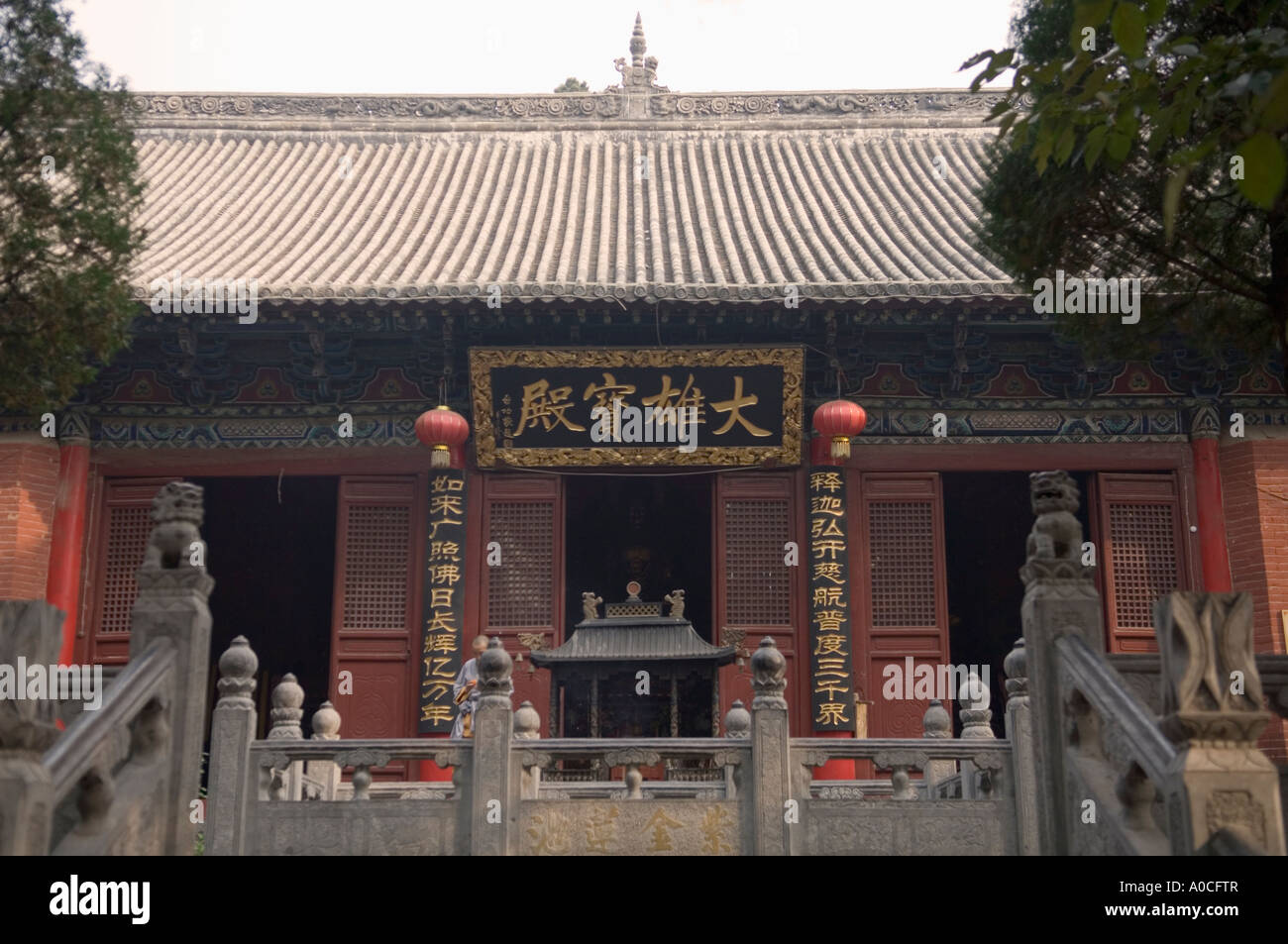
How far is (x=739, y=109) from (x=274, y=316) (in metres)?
8.55

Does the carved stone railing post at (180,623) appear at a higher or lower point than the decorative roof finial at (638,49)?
lower

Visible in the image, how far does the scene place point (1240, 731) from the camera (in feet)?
15.3

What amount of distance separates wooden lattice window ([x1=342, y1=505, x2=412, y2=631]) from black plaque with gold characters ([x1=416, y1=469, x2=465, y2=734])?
1.08 ft

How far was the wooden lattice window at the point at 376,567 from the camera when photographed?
1283cm

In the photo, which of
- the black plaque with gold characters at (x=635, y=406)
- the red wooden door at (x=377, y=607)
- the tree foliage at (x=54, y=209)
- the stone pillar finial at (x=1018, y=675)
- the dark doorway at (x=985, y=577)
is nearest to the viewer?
the tree foliage at (x=54, y=209)

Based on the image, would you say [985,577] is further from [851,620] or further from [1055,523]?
[1055,523]

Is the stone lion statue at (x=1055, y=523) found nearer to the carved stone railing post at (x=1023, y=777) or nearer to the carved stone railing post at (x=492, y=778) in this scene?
the carved stone railing post at (x=1023, y=777)

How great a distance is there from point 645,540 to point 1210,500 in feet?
20.9

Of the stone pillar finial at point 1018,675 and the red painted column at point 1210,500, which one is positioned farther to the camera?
the red painted column at point 1210,500

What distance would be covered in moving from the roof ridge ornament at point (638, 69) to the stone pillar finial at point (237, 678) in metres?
12.5

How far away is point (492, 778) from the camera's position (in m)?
8.02

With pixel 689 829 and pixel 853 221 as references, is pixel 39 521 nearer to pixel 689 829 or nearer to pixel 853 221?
pixel 689 829

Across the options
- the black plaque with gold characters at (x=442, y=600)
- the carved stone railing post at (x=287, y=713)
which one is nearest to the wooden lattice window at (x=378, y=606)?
the black plaque with gold characters at (x=442, y=600)

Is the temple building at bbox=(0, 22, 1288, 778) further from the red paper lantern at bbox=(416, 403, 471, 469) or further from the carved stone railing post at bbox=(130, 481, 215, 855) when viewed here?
the carved stone railing post at bbox=(130, 481, 215, 855)
